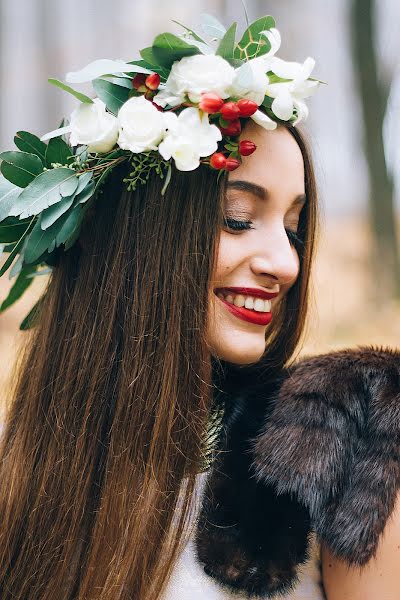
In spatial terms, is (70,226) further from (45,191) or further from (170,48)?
(170,48)

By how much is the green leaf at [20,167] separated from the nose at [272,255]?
1.73 feet

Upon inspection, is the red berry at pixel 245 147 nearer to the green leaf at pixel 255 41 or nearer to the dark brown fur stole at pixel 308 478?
the green leaf at pixel 255 41

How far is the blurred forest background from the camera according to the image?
185 inches

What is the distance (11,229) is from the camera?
1.85 meters

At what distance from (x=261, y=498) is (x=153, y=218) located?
63cm

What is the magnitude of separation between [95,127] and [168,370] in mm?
537

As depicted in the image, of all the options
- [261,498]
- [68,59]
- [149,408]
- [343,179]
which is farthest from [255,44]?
[68,59]

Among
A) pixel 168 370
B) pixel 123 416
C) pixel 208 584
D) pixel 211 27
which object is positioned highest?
pixel 211 27

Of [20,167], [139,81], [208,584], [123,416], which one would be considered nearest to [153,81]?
[139,81]

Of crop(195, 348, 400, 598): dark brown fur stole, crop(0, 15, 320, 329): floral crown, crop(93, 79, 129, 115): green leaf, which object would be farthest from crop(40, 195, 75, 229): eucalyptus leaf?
crop(195, 348, 400, 598): dark brown fur stole

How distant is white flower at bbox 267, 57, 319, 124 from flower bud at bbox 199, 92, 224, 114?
145mm

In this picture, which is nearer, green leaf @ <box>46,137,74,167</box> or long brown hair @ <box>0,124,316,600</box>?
long brown hair @ <box>0,124,316,600</box>

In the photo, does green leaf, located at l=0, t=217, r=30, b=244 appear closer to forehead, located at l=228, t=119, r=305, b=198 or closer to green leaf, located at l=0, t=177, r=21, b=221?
green leaf, located at l=0, t=177, r=21, b=221

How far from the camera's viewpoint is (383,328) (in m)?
4.75
